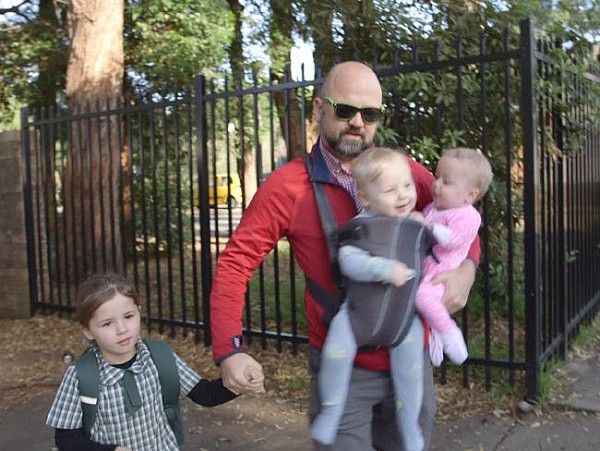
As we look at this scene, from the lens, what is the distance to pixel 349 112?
2.33 m

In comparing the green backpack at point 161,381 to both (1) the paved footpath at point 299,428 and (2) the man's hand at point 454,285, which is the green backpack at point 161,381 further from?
(1) the paved footpath at point 299,428

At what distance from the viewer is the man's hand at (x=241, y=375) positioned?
210cm

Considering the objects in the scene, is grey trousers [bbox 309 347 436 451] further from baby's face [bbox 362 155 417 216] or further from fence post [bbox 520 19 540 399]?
fence post [bbox 520 19 540 399]

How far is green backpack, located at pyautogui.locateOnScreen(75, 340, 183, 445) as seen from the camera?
7.39 ft

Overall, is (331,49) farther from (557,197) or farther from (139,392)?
(139,392)

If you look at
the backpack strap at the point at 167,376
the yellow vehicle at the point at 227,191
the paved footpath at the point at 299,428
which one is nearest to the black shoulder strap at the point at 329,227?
the backpack strap at the point at 167,376

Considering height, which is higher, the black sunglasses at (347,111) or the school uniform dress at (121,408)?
the black sunglasses at (347,111)

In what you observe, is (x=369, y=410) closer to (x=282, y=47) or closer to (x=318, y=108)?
(x=318, y=108)

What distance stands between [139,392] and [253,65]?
10.6m

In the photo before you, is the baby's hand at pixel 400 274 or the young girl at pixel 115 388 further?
the young girl at pixel 115 388

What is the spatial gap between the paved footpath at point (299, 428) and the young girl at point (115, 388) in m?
1.81

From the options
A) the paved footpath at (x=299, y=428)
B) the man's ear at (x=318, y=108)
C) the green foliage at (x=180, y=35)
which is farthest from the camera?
the green foliage at (x=180, y=35)

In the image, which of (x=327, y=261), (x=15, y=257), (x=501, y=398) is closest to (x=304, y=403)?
(x=501, y=398)

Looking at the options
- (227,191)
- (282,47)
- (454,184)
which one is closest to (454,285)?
(454,184)
